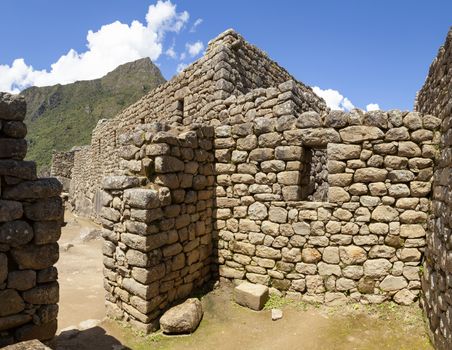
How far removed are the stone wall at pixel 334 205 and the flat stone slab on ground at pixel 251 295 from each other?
0.29m

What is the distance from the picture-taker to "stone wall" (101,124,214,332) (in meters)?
5.22

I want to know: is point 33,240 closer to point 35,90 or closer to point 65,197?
point 65,197

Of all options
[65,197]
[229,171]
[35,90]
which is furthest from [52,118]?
[229,171]

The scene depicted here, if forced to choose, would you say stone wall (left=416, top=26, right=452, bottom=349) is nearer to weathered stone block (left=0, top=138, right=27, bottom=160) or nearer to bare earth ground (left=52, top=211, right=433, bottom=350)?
bare earth ground (left=52, top=211, right=433, bottom=350)

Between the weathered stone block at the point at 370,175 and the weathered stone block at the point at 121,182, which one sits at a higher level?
the weathered stone block at the point at 370,175

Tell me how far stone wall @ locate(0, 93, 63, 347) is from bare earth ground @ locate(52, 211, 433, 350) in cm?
164

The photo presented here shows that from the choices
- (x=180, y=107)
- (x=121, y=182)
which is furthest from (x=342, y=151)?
(x=180, y=107)

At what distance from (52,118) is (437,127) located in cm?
8130

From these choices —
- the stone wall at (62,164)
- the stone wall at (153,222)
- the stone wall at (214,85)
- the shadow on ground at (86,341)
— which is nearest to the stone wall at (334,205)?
the stone wall at (153,222)

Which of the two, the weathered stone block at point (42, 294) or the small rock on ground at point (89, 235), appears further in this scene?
the small rock on ground at point (89, 235)

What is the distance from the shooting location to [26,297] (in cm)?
342

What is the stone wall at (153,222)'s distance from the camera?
5223mm

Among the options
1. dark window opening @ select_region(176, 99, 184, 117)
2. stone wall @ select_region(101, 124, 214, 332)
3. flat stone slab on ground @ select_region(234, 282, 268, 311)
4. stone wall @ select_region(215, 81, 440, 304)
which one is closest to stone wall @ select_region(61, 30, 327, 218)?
dark window opening @ select_region(176, 99, 184, 117)

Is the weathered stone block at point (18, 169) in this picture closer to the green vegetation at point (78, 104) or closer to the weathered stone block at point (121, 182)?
the weathered stone block at point (121, 182)
